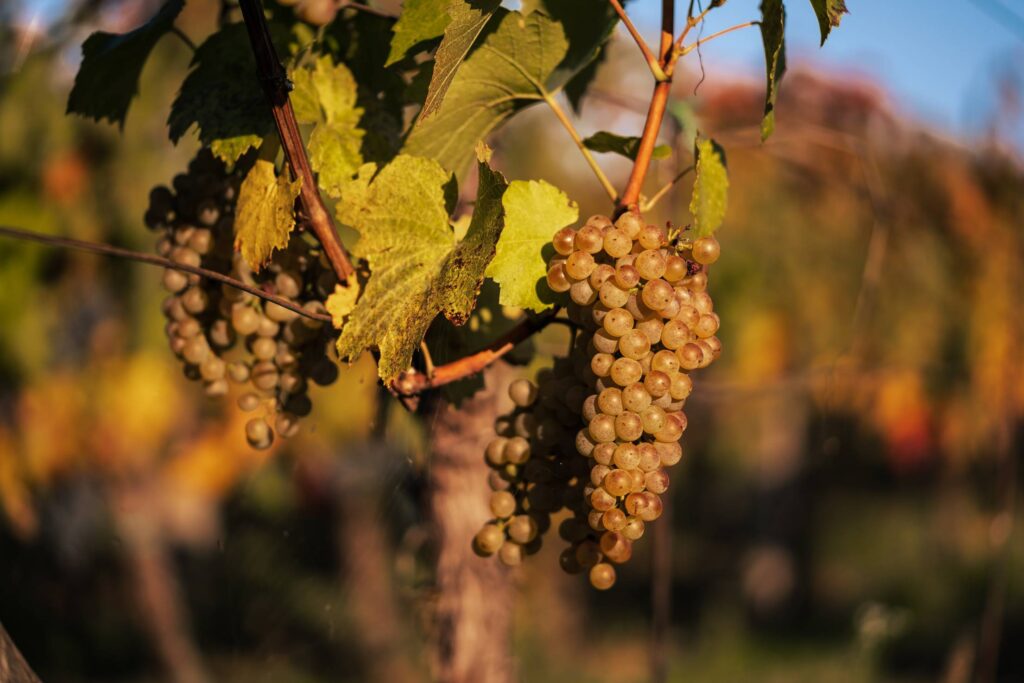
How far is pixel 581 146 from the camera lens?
0.99 m

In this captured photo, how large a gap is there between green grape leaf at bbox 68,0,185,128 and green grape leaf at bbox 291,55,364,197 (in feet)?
0.57

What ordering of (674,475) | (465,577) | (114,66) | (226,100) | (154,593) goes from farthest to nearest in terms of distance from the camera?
(674,475), (154,593), (465,577), (114,66), (226,100)

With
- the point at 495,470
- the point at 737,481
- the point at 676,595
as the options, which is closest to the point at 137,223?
the point at 495,470

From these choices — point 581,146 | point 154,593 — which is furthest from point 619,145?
point 154,593

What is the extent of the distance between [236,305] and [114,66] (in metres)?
0.32

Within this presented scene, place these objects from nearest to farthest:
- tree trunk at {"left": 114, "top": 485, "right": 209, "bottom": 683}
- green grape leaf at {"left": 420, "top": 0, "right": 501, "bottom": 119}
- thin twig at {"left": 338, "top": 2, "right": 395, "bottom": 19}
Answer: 1. green grape leaf at {"left": 420, "top": 0, "right": 501, "bottom": 119}
2. thin twig at {"left": 338, "top": 2, "right": 395, "bottom": 19}
3. tree trunk at {"left": 114, "top": 485, "right": 209, "bottom": 683}

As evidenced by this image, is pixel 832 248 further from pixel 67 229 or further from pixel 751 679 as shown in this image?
pixel 67 229

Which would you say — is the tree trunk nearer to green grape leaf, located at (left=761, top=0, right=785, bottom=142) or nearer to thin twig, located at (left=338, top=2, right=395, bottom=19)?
thin twig, located at (left=338, top=2, right=395, bottom=19)

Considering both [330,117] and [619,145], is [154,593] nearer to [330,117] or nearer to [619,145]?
[330,117]

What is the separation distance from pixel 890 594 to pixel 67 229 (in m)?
6.88

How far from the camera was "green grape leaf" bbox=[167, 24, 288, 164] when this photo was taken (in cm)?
96

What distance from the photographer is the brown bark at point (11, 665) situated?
876 mm

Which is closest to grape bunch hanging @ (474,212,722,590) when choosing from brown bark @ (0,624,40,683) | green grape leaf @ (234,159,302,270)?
green grape leaf @ (234,159,302,270)

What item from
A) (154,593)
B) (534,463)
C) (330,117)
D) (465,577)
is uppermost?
(330,117)
